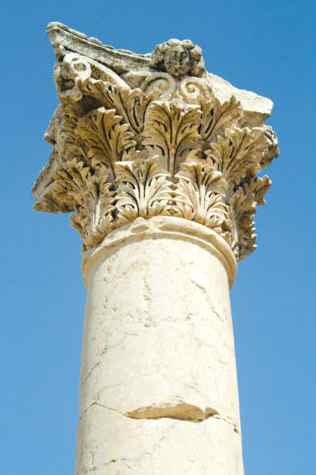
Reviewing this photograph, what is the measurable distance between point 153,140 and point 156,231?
1.32 m

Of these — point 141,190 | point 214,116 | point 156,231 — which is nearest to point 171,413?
point 156,231

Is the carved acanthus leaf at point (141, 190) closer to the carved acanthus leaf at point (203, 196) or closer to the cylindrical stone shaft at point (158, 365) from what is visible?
the carved acanthus leaf at point (203, 196)

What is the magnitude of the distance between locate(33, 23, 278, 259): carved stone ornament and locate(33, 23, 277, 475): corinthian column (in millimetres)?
15

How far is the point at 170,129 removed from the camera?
9.45 m

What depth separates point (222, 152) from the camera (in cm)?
962

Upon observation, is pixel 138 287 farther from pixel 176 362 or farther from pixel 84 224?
pixel 84 224

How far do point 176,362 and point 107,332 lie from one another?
30.4 inches

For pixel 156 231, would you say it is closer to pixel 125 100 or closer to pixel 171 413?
pixel 125 100

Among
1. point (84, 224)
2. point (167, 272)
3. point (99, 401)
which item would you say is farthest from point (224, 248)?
point (99, 401)

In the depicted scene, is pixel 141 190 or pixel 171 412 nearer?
pixel 171 412

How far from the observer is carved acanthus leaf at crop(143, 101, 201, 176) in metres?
9.39

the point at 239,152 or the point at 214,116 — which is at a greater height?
the point at 214,116

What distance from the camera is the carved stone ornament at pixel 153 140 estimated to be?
9109mm

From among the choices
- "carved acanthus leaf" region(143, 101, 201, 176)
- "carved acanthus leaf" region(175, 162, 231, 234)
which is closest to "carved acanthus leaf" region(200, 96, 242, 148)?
"carved acanthus leaf" region(143, 101, 201, 176)
